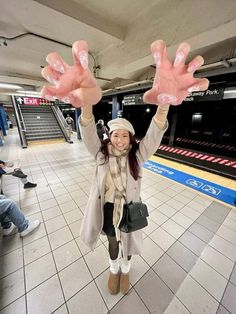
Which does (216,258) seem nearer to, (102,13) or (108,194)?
(108,194)

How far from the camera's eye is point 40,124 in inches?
340

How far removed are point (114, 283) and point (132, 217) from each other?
0.89 m

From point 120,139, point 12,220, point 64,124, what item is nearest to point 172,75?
point 120,139

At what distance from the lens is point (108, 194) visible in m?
1.17

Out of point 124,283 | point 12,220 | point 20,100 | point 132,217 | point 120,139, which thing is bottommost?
point 124,283

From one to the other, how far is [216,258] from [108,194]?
1.85 metres

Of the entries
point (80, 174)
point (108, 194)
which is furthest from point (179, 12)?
point (80, 174)

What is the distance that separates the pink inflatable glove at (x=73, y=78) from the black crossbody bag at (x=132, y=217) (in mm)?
862

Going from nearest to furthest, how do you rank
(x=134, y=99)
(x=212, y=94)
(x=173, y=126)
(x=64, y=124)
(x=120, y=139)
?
(x=120, y=139)
(x=212, y=94)
(x=134, y=99)
(x=173, y=126)
(x=64, y=124)

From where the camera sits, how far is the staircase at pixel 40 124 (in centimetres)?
798

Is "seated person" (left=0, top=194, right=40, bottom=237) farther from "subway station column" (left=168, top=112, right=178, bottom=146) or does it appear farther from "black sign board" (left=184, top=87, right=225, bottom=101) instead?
"subway station column" (left=168, top=112, right=178, bottom=146)

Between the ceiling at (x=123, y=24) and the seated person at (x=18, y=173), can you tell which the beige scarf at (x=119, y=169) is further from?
the seated person at (x=18, y=173)

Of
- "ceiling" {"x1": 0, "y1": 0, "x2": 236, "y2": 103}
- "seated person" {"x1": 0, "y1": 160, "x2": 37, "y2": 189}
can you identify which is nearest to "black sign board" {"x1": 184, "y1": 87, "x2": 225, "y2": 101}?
"ceiling" {"x1": 0, "y1": 0, "x2": 236, "y2": 103}

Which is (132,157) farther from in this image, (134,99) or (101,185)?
(134,99)
